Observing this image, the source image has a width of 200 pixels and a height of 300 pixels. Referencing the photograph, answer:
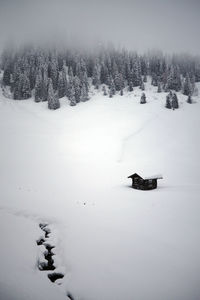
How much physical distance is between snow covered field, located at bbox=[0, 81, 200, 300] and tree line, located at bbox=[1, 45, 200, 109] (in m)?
21.6

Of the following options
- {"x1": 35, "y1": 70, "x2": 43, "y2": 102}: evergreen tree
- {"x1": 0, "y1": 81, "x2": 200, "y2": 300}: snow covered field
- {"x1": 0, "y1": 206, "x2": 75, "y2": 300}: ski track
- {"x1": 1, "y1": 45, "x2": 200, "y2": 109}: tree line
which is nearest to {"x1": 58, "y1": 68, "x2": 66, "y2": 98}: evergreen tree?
{"x1": 1, "y1": 45, "x2": 200, "y2": 109}: tree line

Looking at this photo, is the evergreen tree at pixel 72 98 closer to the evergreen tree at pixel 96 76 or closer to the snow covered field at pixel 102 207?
the snow covered field at pixel 102 207

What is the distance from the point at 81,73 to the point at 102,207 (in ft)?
262

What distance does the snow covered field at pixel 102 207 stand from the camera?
38.5 ft

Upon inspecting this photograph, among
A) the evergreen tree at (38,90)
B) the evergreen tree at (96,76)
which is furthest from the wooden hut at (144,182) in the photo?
the evergreen tree at (96,76)

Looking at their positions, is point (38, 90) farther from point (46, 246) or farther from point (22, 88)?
point (46, 246)

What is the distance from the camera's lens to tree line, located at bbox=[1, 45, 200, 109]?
81.6 metres

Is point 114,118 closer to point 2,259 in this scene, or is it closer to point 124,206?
point 124,206

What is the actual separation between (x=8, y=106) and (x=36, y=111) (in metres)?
9.44

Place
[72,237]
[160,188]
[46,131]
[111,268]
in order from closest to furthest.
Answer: [111,268] < [72,237] < [160,188] < [46,131]

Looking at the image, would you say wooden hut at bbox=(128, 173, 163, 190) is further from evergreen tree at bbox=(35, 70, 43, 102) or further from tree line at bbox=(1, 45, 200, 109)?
evergreen tree at bbox=(35, 70, 43, 102)

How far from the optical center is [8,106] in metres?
72.1

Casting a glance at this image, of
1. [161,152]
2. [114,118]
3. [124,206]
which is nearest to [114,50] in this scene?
[114,118]

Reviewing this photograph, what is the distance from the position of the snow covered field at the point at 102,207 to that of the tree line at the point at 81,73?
21645 mm
